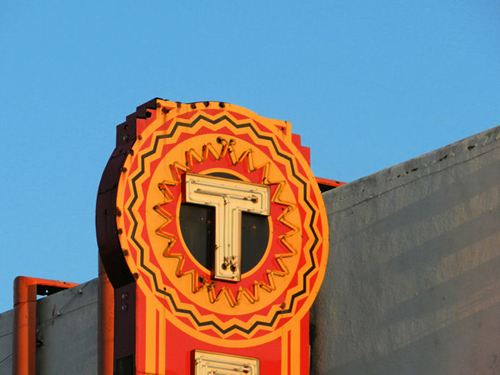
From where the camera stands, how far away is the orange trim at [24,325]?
26.1 meters

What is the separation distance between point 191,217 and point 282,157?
1509 mm

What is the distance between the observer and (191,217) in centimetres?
2025

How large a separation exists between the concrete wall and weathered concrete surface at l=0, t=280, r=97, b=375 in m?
3.79

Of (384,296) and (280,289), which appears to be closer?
(280,289)

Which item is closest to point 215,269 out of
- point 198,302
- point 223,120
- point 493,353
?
point 198,302

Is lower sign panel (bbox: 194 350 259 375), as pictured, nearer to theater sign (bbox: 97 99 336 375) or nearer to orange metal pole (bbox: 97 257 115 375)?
theater sign (bbox: 97 99 336 375)

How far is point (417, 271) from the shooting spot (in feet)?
71.8

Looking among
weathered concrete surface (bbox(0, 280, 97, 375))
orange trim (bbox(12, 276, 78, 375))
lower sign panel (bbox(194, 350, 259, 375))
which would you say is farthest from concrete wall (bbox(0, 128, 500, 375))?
orange trim (bbox(12, 276, 78, 375))

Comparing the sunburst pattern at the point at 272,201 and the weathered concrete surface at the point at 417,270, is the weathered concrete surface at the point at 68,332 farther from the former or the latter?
the sunburst pattern at the point at 272,201

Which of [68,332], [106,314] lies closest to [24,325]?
[68,332]

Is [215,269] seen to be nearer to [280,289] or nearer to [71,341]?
[280,289]

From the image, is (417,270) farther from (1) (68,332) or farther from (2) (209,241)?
(1) (68,332)

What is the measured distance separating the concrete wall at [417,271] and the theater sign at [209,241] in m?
1.44

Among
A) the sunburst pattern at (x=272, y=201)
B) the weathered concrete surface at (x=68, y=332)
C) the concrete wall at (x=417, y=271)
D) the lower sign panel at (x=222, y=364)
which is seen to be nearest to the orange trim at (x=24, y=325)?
the weathered concrete surface at (x=68, y=332)
